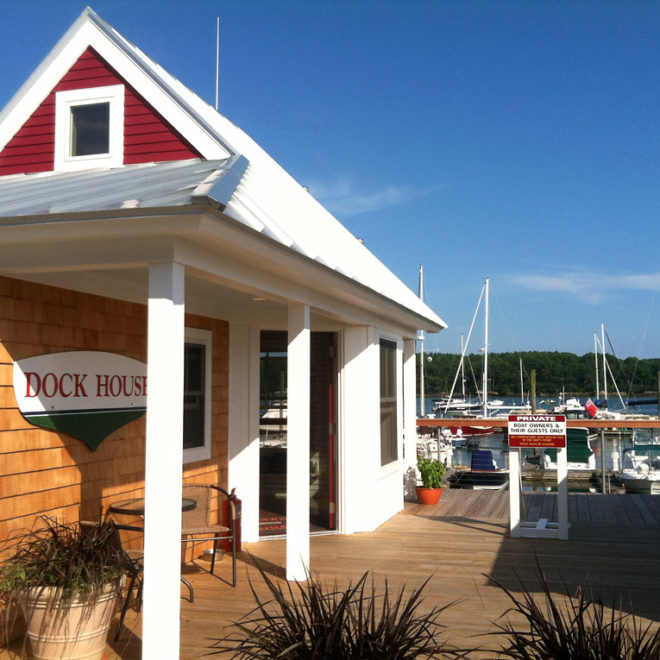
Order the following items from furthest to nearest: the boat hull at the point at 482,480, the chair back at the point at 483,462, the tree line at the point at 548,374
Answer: the tree line at the point at 548,374, the chair back at the point at 483,462, the boat hull at the point at 482,480

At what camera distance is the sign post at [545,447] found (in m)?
8.41

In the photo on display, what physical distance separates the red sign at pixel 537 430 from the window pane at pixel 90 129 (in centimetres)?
534

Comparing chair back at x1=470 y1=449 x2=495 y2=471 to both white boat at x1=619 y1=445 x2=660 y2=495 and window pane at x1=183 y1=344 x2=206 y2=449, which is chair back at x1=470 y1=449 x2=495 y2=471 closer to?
white boat at x1=619 y1=445 x2=660 y2=495

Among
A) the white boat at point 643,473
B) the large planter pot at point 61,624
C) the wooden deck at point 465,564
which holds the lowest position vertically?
the white boat at point 643,473

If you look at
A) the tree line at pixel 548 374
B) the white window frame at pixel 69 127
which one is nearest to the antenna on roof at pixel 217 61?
the white window frame at pixel 69 127

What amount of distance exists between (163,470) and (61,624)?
1.06 m

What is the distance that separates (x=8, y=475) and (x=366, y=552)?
400cm

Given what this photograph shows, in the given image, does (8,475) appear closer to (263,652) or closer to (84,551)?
(84,551)

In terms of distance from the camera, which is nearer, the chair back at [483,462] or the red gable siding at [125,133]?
the red gable siding at [125,133]

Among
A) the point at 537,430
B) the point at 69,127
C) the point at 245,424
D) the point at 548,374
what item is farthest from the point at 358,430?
the point at 548,374

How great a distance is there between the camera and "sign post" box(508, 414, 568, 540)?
8.41 metres

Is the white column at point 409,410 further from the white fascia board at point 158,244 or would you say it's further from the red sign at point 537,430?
the white fascia board at point 158,244

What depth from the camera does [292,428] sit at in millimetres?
6285

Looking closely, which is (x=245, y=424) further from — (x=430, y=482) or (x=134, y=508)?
(x=430, y=482)
